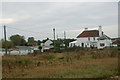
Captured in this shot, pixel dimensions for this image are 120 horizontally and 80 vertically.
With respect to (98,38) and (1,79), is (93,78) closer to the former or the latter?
(1,79)

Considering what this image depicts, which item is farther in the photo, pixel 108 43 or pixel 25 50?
pixel 108 43

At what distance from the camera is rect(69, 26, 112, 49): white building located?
49.4 meters

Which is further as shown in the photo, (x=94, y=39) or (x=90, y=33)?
(x=90, y=33)

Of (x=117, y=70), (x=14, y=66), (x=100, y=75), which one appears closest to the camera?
(x=100, y=75)

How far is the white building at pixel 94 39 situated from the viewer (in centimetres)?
4938

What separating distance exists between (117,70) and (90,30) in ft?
149

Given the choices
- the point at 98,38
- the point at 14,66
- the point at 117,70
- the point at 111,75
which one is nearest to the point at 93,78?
the point at 111,75

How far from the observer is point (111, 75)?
8.32 meters

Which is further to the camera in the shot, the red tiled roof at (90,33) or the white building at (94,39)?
the red tiled roof at (90,33)

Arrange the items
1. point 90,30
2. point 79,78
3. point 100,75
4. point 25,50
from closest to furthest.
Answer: point 79,78 < point 100,75 < point 25,50 < point 90,30

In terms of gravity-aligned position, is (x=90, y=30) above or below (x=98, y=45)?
above

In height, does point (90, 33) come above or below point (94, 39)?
above

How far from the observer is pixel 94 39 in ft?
167

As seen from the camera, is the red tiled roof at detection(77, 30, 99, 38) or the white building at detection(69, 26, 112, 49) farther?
the red tiled roof at detection(77, 30, 99, 38)
